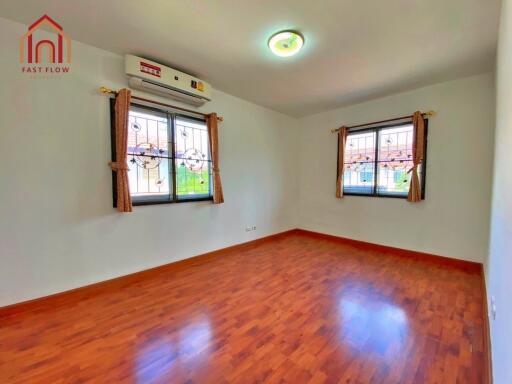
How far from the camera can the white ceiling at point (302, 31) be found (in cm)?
179

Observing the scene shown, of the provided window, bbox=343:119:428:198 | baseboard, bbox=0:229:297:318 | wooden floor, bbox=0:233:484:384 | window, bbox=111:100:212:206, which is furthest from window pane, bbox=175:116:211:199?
window, bbox=343:119:428:198

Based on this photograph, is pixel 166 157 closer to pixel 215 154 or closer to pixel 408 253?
pixel 215 154

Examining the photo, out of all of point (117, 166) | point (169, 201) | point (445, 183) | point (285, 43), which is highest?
point (285, 43)

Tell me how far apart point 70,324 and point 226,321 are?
1304mm

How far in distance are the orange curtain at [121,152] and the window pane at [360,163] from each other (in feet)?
12.0

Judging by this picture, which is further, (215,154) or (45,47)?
(215,154)

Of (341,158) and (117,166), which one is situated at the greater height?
(341,158)

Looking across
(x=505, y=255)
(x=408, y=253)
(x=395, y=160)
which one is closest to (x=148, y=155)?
(x=505, y=255)

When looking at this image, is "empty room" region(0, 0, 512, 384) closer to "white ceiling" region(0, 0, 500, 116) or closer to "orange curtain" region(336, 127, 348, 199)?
"white ceiling" region(0, 0, 500, 116)

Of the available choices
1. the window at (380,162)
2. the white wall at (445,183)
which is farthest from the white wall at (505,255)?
the window at (380,162)

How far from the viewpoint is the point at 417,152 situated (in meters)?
3.31

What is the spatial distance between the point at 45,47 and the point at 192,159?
1.81 meters

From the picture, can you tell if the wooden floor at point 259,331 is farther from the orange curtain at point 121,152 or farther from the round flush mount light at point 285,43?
the round flush mount light at point 285,43

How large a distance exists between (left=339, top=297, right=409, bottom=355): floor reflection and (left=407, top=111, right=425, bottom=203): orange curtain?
192 cm
